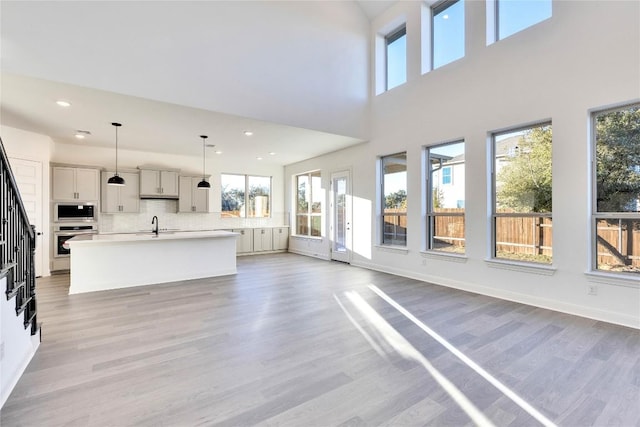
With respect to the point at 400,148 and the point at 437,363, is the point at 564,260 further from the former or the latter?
the point at 400,148

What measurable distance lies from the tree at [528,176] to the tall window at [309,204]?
4471 millimetres

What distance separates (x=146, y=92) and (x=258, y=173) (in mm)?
5343

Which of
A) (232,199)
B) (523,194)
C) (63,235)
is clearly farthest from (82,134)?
(523,194)

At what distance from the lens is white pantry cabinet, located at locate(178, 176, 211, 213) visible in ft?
26.1

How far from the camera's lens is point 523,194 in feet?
14.4

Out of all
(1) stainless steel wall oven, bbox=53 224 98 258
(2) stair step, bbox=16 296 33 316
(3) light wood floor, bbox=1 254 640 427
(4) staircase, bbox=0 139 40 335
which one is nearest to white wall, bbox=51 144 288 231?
(1) stainless steel wall oven, bbox=53 224 98 258

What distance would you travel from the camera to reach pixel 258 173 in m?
9.41

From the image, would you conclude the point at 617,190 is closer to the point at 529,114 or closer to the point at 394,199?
the point at 529,114

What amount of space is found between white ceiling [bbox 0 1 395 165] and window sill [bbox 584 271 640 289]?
430 centimetres

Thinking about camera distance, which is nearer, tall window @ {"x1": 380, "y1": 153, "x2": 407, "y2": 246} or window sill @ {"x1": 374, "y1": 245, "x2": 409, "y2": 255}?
window sill @ {"x1": 374, "y1": 245, "x2": 409, "y2": 255}

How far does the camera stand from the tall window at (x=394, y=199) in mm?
6047

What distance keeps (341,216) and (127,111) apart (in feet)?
15.7

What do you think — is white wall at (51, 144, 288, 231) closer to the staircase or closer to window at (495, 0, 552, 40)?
the staircase

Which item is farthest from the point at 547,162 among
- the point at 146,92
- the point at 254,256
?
the point at 254,256
